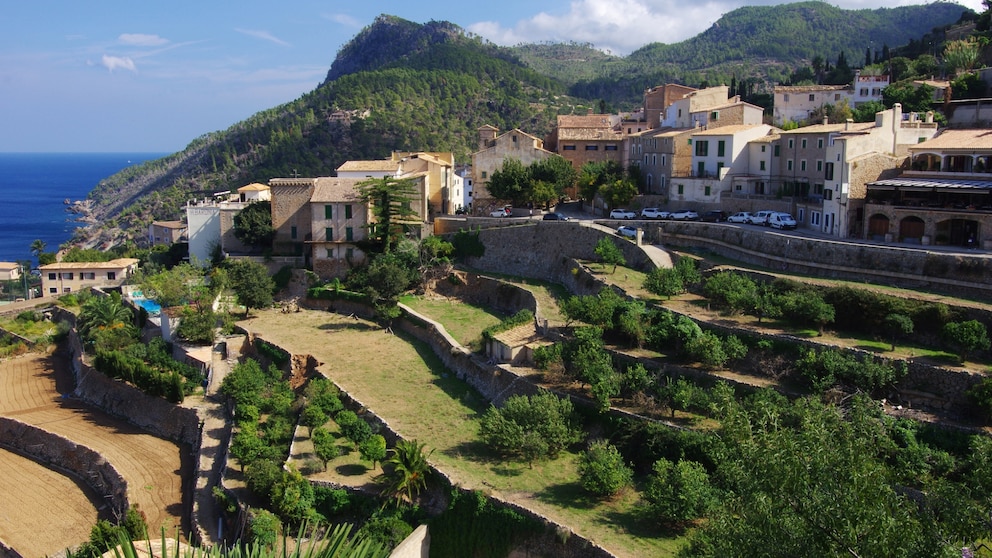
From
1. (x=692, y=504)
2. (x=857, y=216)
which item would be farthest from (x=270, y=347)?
(x=857, y=216)

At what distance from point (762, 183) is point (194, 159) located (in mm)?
108265

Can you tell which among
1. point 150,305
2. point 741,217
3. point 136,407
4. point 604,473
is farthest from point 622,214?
point 150,305

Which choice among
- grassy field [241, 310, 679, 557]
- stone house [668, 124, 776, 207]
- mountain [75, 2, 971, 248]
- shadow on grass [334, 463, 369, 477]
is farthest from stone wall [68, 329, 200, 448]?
mountain [75, 2, 971, 248]

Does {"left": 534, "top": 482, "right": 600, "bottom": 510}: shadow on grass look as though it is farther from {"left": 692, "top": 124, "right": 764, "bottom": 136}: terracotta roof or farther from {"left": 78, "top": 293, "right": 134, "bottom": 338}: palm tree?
{"left": 78, "top": 293, "right": 134, "bottom": 338}: palm tree

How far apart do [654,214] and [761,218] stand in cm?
594

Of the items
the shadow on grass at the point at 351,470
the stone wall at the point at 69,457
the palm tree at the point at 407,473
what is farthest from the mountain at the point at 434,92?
the palm tree at the point at 407,473

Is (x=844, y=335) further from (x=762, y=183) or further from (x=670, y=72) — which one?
(x=670, y=72)

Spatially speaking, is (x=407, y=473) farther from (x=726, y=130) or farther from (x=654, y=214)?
(x=726, y=130)

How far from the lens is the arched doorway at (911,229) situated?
3228 centimetres

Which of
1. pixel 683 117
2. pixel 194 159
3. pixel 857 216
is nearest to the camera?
pixel 857 216

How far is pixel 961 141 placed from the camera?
3419 centimetres

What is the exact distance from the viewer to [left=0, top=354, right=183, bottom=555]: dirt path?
2803 centimetres

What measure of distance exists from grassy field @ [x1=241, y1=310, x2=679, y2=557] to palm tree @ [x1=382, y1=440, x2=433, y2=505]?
807mm

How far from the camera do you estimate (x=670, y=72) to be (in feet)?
441
